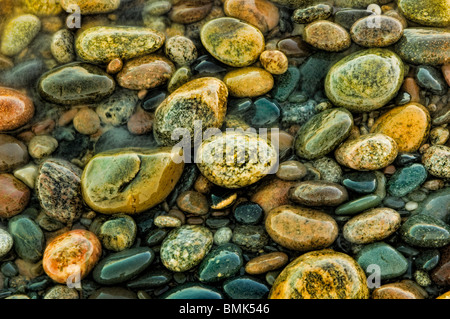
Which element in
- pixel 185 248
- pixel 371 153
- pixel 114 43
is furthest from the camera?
pixel 114 43

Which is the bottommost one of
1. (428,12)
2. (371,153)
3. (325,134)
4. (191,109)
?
(371,153)

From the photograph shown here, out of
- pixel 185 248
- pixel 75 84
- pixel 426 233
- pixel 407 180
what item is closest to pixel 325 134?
pixel 407 180

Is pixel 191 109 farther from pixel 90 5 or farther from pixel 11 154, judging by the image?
pixel 11 154

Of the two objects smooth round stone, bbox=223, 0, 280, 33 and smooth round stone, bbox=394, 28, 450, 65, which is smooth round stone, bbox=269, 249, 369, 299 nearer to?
smooth round stone, bbox=394, 28, 450, 65

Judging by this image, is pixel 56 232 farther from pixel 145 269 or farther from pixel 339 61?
pixel 339 61

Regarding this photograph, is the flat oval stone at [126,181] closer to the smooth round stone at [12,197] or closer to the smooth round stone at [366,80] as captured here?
the smooth round stone at [12,197]

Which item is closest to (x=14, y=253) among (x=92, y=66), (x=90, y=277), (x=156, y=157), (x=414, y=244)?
(x=90, y=277)

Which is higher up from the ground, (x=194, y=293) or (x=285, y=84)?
(x=285, y=84)
